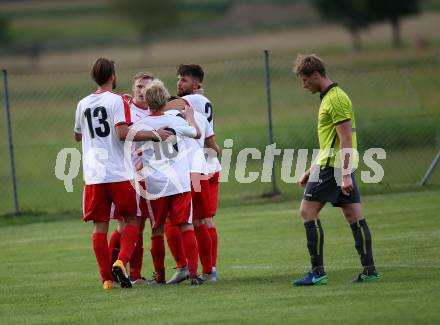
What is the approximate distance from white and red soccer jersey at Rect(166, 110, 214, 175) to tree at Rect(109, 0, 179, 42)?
62835mm

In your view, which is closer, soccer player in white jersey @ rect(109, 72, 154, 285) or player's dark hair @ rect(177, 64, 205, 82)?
soccer player in white jersey @ rect(109, 72, 154, 285)

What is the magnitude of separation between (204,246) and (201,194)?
500 millimetres

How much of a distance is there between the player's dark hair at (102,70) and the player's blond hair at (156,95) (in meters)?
0.40

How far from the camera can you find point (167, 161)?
10.6 metres

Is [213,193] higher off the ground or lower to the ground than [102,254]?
higher

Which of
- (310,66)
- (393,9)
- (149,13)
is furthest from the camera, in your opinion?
(149,13)

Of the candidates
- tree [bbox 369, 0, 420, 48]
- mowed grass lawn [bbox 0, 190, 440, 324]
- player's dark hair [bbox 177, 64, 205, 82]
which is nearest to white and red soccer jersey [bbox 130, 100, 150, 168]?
player's dark hair [bbox 177, 64, 205, 82]

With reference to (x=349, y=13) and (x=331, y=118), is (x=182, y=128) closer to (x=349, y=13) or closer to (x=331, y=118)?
(x=331, y=118)

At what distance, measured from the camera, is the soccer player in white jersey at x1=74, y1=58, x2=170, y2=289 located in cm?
1048

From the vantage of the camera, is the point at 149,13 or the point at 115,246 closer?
the point at 115,246

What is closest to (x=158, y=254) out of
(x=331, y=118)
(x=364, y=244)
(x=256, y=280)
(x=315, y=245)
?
(x=256, y=280)

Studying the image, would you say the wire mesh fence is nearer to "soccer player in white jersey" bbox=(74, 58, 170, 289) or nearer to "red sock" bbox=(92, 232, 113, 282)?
"soccer player in white jersey" bbox=(74, 58, 170, 289)

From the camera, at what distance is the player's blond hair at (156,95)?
10375 mm

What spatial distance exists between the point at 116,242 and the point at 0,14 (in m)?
73.7
